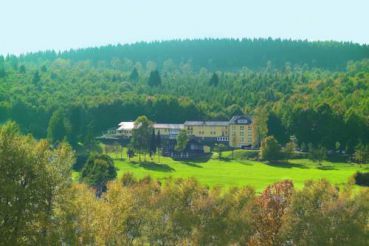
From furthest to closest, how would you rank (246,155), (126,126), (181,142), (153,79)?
1. (153,79)
2. (126,126)
3. (246,155)
4. (181,142)

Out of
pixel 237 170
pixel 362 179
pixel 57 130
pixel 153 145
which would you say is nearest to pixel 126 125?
pixel 57 130

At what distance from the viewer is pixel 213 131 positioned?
13425 centimetres

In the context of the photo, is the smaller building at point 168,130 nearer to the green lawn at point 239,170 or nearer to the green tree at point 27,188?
the green lawn at point 239,170

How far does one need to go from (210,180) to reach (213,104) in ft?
254

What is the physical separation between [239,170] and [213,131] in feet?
135

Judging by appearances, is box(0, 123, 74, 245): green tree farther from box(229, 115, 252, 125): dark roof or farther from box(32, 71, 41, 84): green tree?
box(32, 71, 41, 84): green tree

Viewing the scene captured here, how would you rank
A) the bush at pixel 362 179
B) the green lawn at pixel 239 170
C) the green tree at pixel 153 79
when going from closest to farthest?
the bush at pixel 362 179 → the green lawn at pixel 239 170 → the green tree at pixel 153 79

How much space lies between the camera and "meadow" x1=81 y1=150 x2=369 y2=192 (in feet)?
266

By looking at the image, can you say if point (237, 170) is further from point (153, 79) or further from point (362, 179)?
point (153, 79)

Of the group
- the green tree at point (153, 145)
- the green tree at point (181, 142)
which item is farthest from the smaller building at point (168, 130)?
the green tree at point (181, 142)

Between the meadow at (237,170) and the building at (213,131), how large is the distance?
1567 centimetres

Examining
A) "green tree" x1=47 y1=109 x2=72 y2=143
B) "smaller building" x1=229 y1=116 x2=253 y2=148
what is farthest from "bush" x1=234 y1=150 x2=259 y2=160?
"green tree" x1=47 y1=109 x2=72 y2=143

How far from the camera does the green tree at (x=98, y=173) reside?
2867 inches

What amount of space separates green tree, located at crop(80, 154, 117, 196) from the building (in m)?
47.4
